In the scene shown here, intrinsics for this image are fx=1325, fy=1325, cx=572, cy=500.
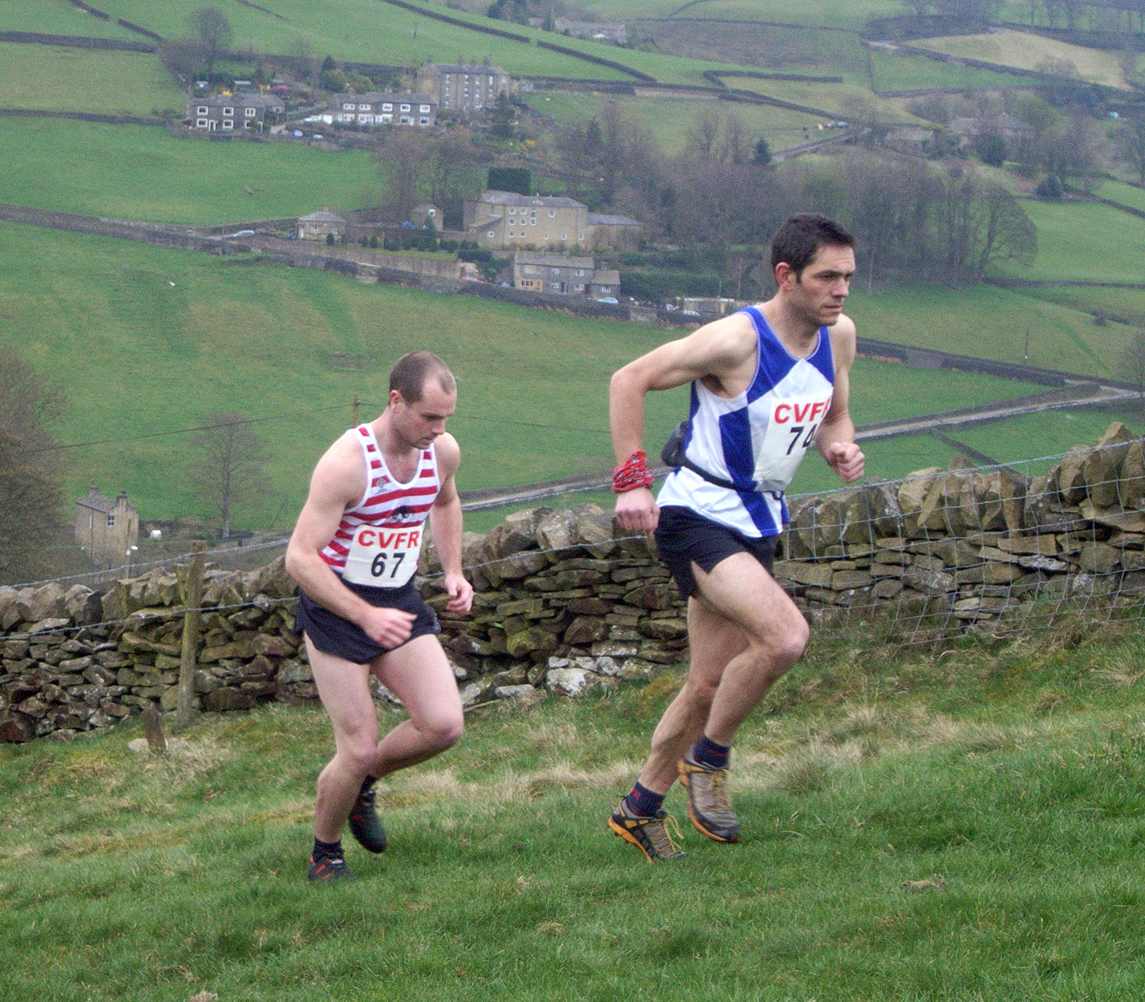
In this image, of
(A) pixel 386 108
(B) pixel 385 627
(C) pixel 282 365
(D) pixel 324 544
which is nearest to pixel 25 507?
(D) pixel 324 544

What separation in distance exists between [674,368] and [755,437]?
1.21ft

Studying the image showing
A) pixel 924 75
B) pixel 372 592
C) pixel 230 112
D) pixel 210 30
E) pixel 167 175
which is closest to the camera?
pixel 372 592

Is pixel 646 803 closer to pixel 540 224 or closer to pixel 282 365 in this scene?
pixel 282 365

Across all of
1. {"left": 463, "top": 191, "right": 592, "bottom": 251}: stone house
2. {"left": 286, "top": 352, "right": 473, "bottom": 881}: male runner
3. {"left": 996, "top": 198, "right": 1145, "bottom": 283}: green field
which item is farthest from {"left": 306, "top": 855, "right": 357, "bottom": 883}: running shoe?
{"left": 463, "top": 191, "right": 592, "bottom": 251}: stone house

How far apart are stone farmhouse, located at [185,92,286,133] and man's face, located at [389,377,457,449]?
106321mm

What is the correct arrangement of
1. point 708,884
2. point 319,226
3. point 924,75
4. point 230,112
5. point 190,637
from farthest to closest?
point 924,75 → point 230,112 → point 319,226 → point 190,637 → point 708,884

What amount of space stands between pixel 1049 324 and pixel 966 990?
7720 centimetres

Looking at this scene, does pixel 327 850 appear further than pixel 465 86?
No

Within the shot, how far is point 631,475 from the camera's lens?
14.4 ft

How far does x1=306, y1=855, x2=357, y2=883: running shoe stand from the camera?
4.75 meters

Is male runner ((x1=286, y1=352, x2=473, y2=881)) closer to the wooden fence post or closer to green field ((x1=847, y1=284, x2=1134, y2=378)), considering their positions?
the wooden fence post

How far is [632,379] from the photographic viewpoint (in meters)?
4.44

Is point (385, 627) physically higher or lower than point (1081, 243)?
higher

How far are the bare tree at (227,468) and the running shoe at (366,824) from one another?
47.6 m
